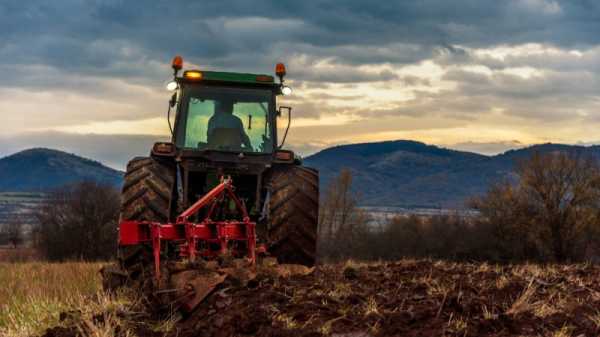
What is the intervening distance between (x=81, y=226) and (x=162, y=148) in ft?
159

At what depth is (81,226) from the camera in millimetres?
56219

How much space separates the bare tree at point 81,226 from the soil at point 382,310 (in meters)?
47.5

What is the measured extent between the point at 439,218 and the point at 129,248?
6092 centimetres

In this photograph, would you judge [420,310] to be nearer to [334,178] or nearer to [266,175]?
[266,175]

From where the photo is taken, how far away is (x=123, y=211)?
9.14 m

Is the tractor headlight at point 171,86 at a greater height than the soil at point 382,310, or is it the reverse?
the tractor headlight at point 171,86

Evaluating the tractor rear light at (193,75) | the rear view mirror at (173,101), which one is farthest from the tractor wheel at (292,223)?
the rear view mirror at (173,101)

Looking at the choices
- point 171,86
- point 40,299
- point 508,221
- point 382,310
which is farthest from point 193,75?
point 508,221

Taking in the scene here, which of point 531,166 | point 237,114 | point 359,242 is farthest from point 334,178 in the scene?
point 237,114

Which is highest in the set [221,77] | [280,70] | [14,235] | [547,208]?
[280,70]

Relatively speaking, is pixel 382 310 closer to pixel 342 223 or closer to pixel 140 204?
pixel 140 204

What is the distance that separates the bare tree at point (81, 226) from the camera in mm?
54188

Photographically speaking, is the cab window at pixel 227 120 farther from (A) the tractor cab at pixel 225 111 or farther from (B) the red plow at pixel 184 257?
(B) the red plow at pixel 184 257

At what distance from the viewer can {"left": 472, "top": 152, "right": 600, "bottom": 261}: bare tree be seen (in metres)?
53.5
